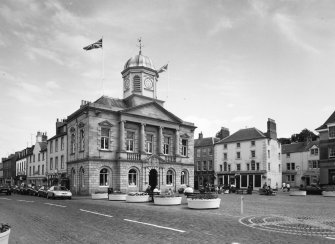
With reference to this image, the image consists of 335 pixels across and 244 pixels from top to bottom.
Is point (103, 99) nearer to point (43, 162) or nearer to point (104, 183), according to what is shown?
point (104, 183)

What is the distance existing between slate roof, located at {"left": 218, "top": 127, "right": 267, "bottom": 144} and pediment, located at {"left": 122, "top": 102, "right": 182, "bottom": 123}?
→ 21142 mm

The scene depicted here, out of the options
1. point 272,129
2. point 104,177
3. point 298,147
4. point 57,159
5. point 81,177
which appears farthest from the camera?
point 298,147

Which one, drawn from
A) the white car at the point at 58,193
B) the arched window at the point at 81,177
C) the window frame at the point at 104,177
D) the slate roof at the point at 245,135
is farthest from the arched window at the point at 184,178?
the white car at the point at 58,193

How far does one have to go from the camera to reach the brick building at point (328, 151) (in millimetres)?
49562

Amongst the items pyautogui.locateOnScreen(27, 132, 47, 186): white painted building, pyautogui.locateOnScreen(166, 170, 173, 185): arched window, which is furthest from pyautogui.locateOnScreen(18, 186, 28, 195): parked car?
pyautogui.locateOnScreen(166, 170, 173, 185): arched window

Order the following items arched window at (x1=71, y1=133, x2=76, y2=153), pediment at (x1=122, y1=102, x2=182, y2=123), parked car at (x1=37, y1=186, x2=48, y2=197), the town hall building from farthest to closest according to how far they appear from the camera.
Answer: arched window at (x1=71, y1=133, x2=76, y2=153)
pediment at (x1=122, y1=102, x2=182, y2=123)
the town hall building
parked car at (x1=37, y1=186, x2=48, y2=197)

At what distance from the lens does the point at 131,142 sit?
1716 inches

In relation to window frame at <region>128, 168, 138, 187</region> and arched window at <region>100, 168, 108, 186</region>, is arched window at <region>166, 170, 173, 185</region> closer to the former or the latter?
window frame at <region>128, 168, 138, 187</region>

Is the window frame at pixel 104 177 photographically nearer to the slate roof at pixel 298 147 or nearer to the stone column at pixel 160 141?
the stone column at pixel 160 141

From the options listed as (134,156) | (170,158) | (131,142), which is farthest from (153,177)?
(131,142)

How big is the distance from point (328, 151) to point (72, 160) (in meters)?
37.6

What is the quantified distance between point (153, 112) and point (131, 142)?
5301mm

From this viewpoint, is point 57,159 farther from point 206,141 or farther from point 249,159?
point 249,159

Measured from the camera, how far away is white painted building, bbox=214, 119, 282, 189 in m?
61.7
